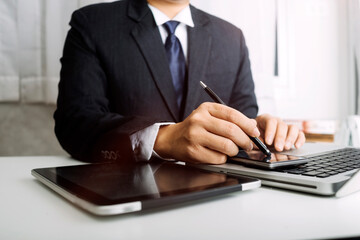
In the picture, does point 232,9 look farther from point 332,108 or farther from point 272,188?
point 272,188

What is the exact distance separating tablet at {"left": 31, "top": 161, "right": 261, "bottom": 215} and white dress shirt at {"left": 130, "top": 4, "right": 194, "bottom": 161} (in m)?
0.16

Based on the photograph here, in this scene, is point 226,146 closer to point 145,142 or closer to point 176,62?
point 145,142

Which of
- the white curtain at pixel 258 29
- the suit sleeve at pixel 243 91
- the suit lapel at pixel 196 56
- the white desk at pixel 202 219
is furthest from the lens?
the white curtain at pixel 258 29

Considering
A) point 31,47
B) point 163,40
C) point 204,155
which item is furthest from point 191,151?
point 31,47

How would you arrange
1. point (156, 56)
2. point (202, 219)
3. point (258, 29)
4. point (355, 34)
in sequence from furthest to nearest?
point (355, 34), point (258, 29), point (156, 56), point (202, 219)

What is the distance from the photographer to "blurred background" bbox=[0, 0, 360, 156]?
1.30 metres

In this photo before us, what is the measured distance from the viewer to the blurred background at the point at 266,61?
1.30m

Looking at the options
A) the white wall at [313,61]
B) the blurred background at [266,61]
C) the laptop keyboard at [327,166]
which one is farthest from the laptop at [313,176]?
the white wall at [313,61]

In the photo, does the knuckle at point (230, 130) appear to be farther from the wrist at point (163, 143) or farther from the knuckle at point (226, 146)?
the wrist at point (163, 143)

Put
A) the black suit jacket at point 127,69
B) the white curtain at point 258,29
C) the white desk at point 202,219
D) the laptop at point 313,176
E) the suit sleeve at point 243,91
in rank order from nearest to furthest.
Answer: the white desk at point 202,219 → the laptop at point 313,176 → the black suit jacket at point 127,69 → the suit sleeve at point 243,91 → the white curtain at point 258,29

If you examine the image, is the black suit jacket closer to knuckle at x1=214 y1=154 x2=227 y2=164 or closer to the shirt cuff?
the shirt cuff

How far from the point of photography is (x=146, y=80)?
1.04 m

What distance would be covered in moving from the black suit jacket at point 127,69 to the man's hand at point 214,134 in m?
0.32

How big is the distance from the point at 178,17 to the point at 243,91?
408 mm
